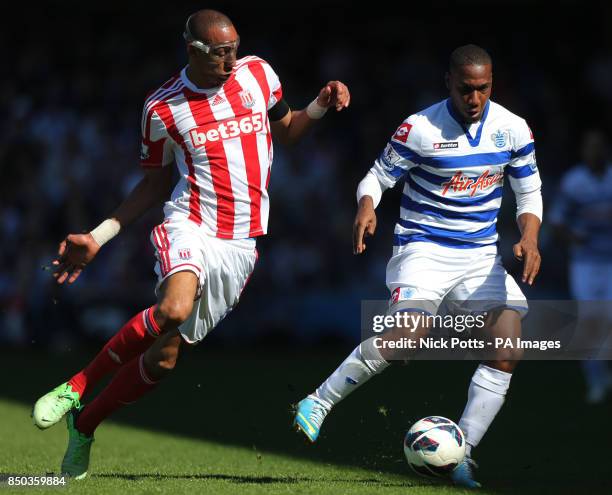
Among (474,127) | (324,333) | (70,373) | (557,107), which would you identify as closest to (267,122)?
(474,127)

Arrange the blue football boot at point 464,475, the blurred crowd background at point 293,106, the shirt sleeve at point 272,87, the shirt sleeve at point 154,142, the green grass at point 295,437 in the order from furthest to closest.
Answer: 1. the blurred crowd background at point 293,106
2. the shirt sleeve at point 272,87
3. the shirt sleeve at point 154,142
4. the green grass at point 295,437
5. the blue football boot at point 464,475

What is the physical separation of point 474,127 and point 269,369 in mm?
6940

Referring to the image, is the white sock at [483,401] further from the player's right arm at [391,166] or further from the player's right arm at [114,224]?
the player's right arm at [114,224]

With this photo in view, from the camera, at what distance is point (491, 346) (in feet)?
21.1

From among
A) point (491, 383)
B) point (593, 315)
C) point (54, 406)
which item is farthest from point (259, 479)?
point (593, 315)

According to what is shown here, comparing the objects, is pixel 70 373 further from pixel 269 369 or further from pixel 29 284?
pixel 29 284

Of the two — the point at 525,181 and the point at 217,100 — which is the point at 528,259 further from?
the point at 217,100

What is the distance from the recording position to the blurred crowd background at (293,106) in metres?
15.1

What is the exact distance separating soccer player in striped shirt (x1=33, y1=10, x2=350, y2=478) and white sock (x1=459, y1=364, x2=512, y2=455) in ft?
4.54

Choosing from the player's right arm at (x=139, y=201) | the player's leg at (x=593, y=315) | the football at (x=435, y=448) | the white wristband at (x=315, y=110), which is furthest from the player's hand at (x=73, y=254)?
the player's leg at (x=593, y=315)

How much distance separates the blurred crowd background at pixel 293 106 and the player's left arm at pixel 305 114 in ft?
26.1

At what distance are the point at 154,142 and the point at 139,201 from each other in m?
0.33

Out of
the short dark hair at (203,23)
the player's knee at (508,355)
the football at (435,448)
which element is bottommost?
the football at (435,448)

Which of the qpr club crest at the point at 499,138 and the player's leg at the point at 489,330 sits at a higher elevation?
the qpr club crest at the point at 499,138
